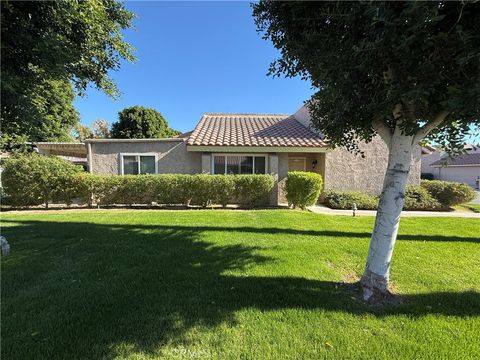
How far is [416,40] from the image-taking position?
267cm

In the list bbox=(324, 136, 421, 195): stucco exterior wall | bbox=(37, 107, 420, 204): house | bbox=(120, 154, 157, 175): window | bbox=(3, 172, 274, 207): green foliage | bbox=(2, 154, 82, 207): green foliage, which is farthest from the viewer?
bbox=(324, 136, 421, 195): stucco exterior wall

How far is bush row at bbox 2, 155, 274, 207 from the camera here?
10.4 meters

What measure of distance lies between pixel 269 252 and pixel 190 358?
121 inches

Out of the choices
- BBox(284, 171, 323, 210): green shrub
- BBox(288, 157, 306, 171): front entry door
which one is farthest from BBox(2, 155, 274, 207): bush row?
BBox(288, 157, 306, 171): front entry door

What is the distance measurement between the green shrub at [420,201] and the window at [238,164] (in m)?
6.76

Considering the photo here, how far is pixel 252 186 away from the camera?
11.0m

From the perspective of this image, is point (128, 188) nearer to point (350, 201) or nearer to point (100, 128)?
point (350, 201)

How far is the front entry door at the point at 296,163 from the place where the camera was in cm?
1482

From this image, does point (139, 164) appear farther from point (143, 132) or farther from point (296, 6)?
point (143, 132)

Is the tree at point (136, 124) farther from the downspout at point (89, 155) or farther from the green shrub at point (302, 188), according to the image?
the green shrub at point (302, 188)

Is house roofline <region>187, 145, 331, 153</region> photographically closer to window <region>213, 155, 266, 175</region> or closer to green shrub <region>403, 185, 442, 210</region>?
window <region>213, 155, 266, 175</region>

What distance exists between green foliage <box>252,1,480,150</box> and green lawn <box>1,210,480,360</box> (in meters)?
2.29

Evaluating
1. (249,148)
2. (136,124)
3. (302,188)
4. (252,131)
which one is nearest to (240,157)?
(249,148)

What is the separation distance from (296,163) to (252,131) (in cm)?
311
